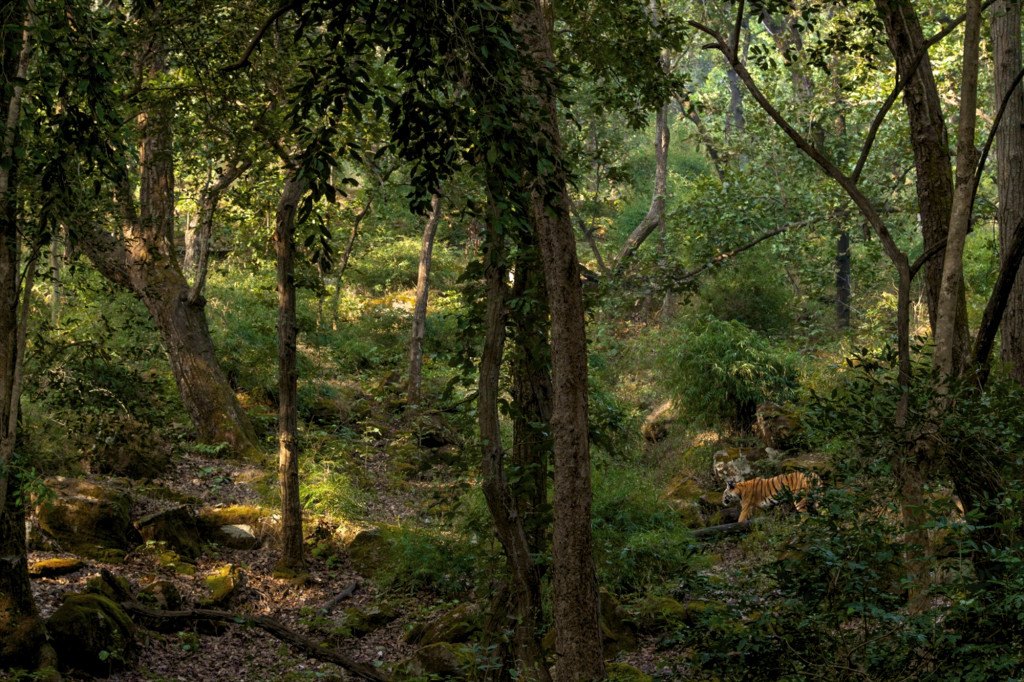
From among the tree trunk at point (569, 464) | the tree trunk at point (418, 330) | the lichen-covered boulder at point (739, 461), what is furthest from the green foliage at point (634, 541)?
the tree trunk at point (418, 330)

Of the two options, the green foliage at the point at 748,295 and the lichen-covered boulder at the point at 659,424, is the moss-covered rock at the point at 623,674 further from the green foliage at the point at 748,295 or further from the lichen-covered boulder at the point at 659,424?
the green foliage at the point at 748,295

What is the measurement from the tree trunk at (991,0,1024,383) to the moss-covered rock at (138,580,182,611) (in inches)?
323

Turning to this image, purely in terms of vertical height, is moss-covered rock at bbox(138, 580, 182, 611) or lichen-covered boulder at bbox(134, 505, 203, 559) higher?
lichen-covered boulder at bbox(134, 505, 203, 559)

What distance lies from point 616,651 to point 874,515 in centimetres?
360

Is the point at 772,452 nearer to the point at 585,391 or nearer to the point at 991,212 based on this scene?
the point at 991,212

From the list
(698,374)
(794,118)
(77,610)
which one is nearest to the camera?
(77,610)

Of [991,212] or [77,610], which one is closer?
[77,610]

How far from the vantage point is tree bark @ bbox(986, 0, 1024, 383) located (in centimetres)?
807

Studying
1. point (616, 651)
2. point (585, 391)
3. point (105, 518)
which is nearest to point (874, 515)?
point (585, 391)

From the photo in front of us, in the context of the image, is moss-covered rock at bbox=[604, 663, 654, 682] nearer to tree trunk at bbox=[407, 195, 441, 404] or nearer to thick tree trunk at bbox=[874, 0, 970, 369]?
thick tree trunk at bbox=[874, 0, 970, 369]

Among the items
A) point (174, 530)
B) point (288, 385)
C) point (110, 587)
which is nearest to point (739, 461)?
point (288, 385)

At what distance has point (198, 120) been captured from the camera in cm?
1059

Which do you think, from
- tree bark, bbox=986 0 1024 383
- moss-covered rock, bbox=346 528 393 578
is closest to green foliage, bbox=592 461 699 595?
moss-covered rock, bbox=346 528 393 578

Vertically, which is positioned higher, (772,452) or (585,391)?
(585,391)
